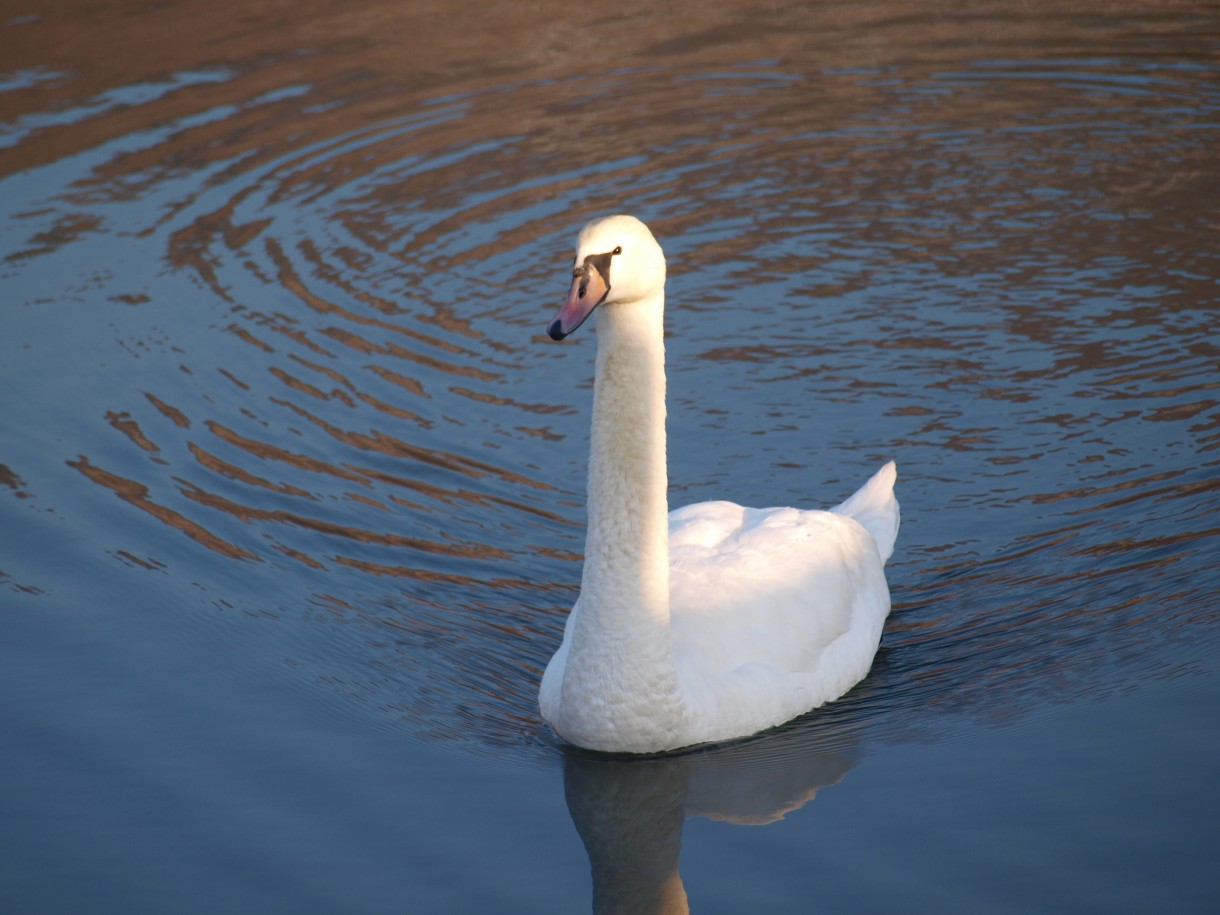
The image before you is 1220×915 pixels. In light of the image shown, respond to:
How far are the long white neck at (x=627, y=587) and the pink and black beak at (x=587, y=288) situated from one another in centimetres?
45

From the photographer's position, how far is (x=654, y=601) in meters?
6.45

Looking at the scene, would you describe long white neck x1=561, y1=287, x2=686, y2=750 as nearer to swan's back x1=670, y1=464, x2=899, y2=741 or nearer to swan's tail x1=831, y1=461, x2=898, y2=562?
swan's back x1=670, y1=464, x2=899, y2=741

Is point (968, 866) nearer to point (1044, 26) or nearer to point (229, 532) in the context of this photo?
point (229, 532)

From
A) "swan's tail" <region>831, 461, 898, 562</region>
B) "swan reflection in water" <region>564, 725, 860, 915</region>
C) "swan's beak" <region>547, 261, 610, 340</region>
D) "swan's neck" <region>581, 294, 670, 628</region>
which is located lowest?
"swan reflection in water" <region>564, 725, 860, 915</region>

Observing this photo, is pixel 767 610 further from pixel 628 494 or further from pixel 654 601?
pixel 628 494

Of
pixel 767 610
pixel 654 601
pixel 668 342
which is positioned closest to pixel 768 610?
pixel 767 610

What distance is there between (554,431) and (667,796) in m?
3.84

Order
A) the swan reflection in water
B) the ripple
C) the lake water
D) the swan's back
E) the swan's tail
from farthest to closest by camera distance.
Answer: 1. the swan's tail
2. the ripple
3. the swan's back
4. the lake water
5. the swan reflection in water

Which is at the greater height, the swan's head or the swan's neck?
the swan's head

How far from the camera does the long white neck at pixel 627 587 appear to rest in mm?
6367

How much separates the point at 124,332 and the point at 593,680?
5913 millimetres

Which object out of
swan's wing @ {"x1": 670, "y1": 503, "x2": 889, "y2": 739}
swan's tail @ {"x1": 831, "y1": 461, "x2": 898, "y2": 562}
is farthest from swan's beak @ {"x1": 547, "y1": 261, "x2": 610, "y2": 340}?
swan's tail @ {"x1": 831, "y1": 461, "x2": 898, "y2": 562}

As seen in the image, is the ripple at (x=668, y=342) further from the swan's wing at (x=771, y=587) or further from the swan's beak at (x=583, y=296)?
the swan's beak at (x=583, y=296)

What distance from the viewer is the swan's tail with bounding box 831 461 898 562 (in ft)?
26.0
